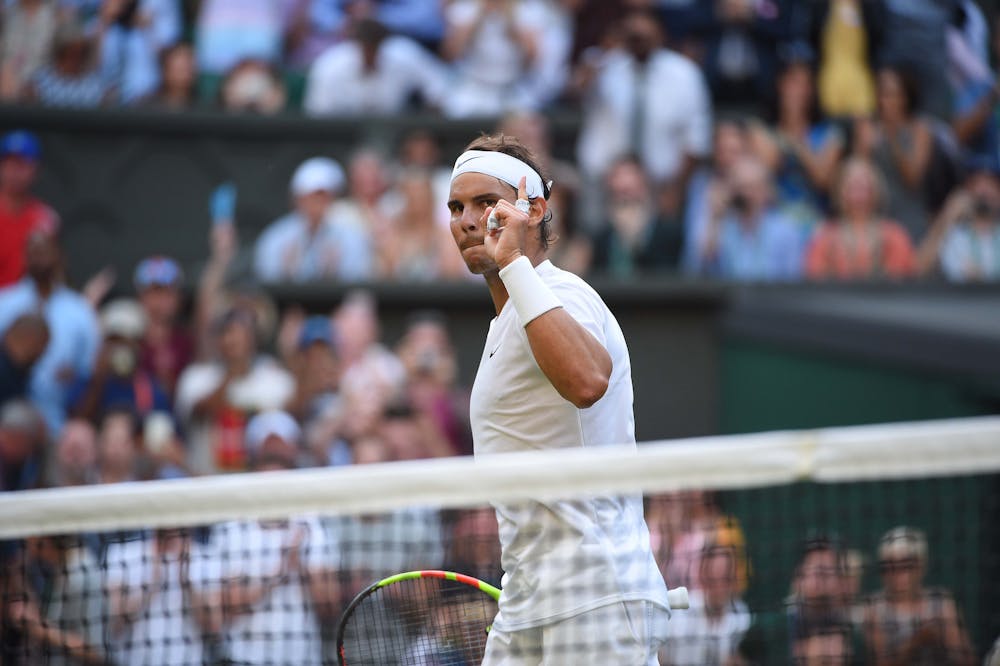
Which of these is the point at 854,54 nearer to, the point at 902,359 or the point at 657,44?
the point at 657,44

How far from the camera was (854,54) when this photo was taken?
11.1 meters

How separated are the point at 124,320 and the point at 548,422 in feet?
19.3

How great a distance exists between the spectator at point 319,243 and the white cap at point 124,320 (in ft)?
2.90

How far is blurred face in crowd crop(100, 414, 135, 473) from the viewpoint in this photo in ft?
25.9

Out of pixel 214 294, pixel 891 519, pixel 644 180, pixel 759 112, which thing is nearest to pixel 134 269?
pixel 214 294

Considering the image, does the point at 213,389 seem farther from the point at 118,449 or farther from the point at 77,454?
the point at 77,454

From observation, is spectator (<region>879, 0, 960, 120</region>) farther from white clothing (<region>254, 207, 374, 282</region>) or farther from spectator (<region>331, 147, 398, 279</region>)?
white clothing (<region>254, 207, 374, 282</region>)

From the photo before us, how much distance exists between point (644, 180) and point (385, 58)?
214 cm

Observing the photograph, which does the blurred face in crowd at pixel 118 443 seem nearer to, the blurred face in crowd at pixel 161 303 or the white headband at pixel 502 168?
the blurred face in crowd at pixel 161 303

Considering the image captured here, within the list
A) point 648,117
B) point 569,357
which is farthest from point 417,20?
point 569,357

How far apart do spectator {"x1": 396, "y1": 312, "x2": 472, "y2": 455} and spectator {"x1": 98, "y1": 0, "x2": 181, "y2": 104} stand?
3138mm

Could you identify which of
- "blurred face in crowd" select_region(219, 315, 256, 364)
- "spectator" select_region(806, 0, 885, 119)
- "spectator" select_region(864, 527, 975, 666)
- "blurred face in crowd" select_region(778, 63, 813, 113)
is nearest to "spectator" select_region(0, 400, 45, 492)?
"blurred face in crowd" select_region(219, 315, 256, 364)

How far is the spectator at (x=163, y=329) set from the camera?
353 inches

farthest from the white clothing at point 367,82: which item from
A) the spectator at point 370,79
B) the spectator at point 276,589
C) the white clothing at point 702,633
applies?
the white clothing at point 702,633
